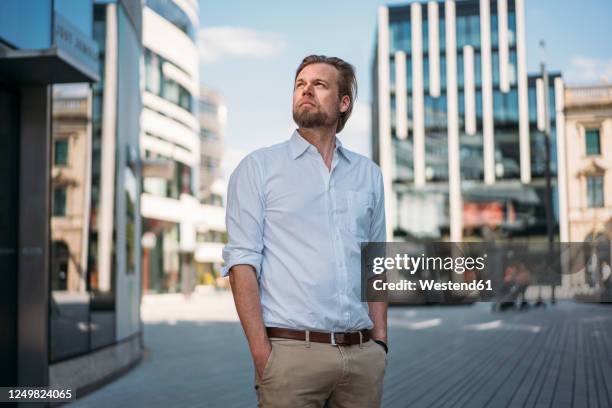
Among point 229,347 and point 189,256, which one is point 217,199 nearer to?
point 189,256

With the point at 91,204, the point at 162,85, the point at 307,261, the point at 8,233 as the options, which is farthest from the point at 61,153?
the point at 162,85

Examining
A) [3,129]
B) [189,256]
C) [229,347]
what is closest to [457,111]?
[189,256]

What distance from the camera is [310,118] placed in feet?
9.54

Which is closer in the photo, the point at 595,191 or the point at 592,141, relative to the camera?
the point at 592,141

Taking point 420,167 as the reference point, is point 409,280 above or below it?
below

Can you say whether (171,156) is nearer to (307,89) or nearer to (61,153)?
(61,153)

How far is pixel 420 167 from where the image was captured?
206 feet

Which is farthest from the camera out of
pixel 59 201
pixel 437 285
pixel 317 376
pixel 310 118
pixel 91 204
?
pixel 91 204

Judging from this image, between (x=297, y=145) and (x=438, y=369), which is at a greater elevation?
(x=297, y=145)

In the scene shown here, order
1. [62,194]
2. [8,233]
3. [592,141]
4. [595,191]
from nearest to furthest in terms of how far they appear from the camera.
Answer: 1. [8,233]
2. [62,194]
3. [592,141]
4. [595,191]

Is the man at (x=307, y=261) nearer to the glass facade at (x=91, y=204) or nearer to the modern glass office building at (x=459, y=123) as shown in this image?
the glass facade at (x=91, y=204)

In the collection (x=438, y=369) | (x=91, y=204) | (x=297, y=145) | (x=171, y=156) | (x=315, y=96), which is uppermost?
(x=171, y=156)

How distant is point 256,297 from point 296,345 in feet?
0.64

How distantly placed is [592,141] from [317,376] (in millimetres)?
29622
